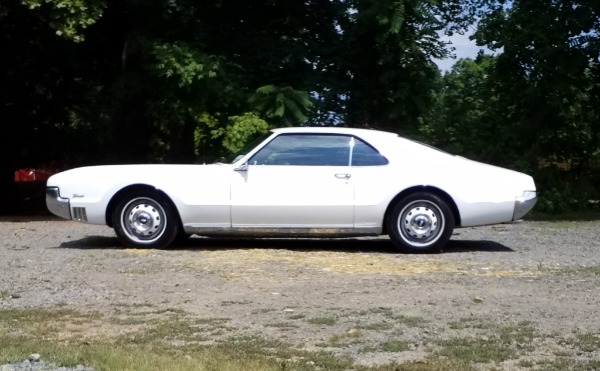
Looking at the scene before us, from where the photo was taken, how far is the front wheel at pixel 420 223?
11961 millimetres

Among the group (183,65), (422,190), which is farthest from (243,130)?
(422,190)

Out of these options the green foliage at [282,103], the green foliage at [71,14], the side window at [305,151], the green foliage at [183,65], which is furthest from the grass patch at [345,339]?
the green foliage at [71,14]

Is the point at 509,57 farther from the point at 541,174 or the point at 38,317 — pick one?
the point at 38,317

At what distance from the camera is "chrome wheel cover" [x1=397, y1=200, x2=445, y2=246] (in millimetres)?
11992

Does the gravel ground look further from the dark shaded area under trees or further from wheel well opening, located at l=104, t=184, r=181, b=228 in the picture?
the dark shaded area under trees

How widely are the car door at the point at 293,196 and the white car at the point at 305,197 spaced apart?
0.01 m

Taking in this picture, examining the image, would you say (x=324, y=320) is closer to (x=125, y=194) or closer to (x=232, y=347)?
(x=232, y=347)

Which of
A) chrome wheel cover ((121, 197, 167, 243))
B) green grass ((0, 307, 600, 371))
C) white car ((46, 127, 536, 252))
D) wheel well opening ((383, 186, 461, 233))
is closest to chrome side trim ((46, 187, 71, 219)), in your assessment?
white car ((46, 127, 536, 252))

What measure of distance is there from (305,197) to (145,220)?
1830 mm

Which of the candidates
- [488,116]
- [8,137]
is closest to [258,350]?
[8,137]

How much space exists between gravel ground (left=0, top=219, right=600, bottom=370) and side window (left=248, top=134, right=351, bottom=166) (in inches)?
40.2

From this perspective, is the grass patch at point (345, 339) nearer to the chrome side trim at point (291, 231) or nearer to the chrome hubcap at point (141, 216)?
the chrome side trim at point (291, 231)

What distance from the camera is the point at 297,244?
Result: 13203 mm

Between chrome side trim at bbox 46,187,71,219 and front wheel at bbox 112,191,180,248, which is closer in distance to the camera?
front wheel at bbox 112,191,180,248
